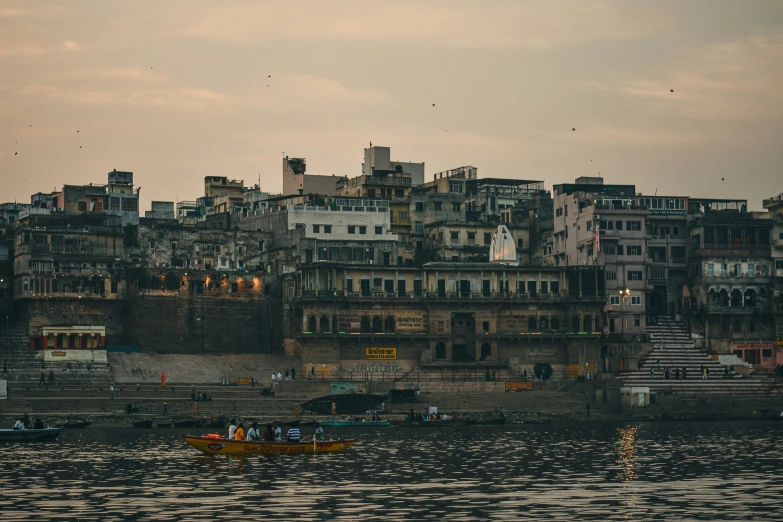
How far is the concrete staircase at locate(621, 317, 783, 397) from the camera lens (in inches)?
4409

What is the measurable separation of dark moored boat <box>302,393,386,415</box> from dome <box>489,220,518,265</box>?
2575cm

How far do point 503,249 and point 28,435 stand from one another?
179 ft

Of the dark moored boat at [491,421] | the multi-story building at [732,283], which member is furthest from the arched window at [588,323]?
the dark moored boat at [491,421]

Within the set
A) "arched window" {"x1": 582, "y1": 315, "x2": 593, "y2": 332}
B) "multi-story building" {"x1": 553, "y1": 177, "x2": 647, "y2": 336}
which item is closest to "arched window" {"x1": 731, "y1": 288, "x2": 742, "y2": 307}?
"multi-story building" {"x1": 553, "y1": 177, "x2": 647, "y2": 336}

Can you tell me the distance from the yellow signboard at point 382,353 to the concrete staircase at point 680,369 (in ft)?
62.2

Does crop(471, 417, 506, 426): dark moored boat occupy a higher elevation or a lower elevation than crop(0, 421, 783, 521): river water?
higher

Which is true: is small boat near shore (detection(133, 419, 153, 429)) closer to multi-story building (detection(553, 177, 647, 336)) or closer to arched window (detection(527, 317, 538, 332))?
arched window (detection(527, 317, 538, 332))

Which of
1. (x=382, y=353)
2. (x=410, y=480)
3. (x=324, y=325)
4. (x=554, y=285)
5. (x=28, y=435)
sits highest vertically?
(x=554, y=285)

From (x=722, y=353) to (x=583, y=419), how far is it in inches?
906

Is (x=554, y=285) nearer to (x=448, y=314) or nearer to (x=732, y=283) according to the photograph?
(x=448, y=314)

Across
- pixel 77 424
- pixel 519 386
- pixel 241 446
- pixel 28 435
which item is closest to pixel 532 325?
pixel 519 386

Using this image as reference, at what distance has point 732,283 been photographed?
12506cm

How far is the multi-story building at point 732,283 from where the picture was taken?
4882 inches

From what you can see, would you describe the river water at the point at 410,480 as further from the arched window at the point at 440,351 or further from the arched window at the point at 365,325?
the arched window at the point at 440,351
